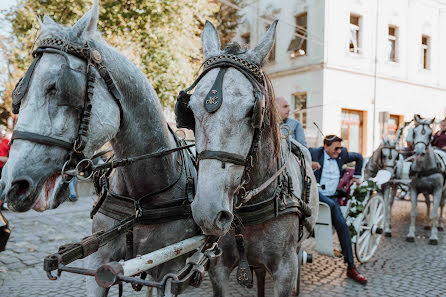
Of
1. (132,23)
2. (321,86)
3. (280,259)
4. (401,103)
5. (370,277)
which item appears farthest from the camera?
(401,103)

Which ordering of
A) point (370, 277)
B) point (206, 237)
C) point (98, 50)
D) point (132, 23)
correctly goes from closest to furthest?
point (98, 50) < point (206, 237) < point (370, 277) < point (132, 23)

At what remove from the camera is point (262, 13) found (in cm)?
1930

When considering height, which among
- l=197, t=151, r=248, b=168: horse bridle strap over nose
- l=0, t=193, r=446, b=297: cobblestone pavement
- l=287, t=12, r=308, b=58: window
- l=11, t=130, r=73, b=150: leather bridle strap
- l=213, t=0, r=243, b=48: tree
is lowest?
l=0, t=193, r=446, b=297: cobblestone pavement

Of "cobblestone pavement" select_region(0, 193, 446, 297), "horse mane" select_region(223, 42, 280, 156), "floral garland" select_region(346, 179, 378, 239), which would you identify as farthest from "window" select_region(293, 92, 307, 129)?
"horse mane" select_region(223, 42, 280, 156)

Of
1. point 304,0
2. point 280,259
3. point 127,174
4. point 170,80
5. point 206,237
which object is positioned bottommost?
point 280,259

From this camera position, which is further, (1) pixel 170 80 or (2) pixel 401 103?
(2) pixel 401 103

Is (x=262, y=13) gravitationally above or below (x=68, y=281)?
above

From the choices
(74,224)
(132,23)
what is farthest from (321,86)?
(74,224)

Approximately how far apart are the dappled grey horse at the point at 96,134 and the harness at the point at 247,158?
0.98 feet

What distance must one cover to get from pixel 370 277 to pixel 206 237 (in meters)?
3.67

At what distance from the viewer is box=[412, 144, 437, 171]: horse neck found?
746 cm

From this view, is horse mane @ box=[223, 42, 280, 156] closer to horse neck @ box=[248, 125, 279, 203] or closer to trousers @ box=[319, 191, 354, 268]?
horse neck @ box=[248, 125, 279, 203]

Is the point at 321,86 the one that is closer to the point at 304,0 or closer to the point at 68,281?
the point at 304,0

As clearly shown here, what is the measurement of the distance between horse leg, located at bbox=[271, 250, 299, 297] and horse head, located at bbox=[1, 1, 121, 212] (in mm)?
1415
